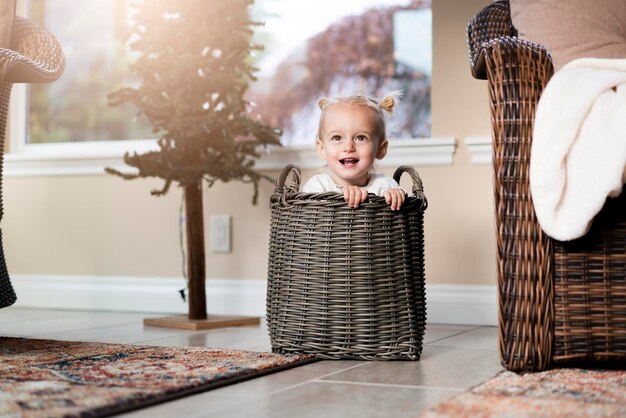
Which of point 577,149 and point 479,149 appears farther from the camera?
point 479,149

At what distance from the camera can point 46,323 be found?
2697 millimetres

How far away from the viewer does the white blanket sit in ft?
4.96

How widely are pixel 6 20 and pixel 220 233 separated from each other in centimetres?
112

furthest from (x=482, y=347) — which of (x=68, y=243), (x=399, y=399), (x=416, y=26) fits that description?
(x=68, y=243)

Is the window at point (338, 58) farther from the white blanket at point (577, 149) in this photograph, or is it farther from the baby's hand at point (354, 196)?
the white blanket at point (577, 149)

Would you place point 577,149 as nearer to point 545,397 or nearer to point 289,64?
point 545,397

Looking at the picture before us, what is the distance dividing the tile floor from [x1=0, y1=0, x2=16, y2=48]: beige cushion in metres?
0.81

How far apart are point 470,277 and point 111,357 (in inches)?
52.1

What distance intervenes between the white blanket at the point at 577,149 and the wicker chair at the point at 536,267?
1.7 inches

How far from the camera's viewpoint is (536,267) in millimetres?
1604

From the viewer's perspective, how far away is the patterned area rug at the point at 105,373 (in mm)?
1293

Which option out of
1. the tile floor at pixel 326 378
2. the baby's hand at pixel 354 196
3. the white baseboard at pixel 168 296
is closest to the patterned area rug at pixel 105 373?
the tile floor at pixel 326 378

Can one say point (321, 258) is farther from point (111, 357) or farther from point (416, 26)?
point (416, 26)

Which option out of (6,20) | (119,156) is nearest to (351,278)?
(6,20)
